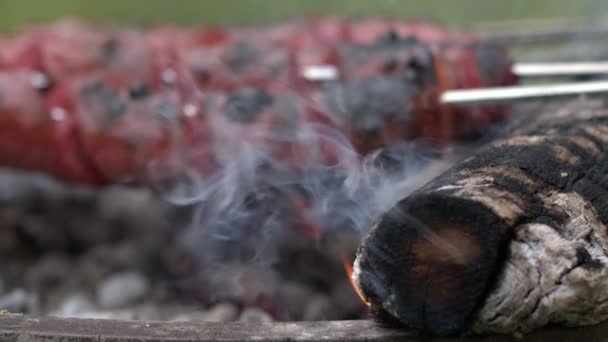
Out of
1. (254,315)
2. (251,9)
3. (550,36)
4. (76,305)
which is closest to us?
(254,315)

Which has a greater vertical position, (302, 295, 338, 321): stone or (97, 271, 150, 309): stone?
(302, 295, 338, 321): stone

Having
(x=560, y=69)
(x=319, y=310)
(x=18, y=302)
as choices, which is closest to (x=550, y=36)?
(x=560, y=69)

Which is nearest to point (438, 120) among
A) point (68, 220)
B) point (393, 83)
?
point (393, 83)

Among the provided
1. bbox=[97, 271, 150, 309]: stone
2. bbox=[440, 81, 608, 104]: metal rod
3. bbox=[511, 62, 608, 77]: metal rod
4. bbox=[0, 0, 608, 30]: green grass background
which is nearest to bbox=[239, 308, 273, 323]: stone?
bbox=[97, 271, 150, 309]: stone

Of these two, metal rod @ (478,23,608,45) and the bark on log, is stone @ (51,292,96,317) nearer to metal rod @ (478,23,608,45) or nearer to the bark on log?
the bark on log

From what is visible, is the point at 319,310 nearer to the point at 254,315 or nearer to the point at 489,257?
the point at 254,315
